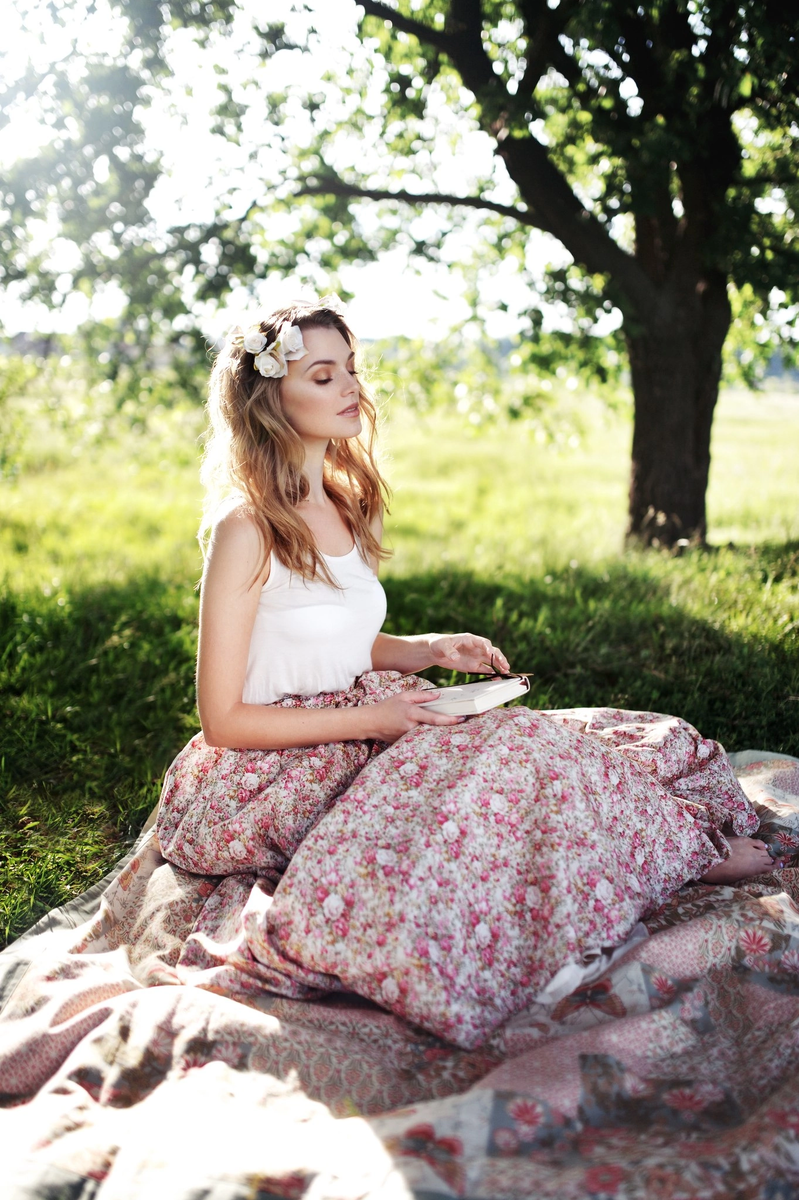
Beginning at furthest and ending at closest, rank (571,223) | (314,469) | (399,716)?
(571,223), (314,469), (399,716)

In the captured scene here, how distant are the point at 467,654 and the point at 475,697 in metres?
0.54

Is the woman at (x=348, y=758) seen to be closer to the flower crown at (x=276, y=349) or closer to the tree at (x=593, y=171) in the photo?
the flower crown at (x=276, y=349)

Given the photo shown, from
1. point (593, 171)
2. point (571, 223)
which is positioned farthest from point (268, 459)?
point (593, 171)

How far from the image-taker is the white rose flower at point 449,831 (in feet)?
7.12

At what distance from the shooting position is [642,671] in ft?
14.6

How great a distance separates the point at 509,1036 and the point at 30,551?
657 centimetres

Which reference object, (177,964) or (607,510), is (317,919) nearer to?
(177,964)

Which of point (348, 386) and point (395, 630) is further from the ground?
point (348, 386)

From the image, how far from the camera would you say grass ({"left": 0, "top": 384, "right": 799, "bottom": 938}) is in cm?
381

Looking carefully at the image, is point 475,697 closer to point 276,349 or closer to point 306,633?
point 306,633

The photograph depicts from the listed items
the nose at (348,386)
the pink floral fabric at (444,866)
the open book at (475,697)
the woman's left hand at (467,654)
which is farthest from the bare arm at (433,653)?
the nose at (348,386)

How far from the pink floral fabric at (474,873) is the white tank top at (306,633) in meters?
0.48

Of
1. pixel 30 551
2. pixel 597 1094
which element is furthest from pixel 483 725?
pixel 30 551

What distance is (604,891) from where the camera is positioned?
2.18 meters
